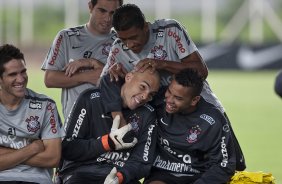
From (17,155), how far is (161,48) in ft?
5.05

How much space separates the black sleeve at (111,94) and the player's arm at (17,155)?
683mm

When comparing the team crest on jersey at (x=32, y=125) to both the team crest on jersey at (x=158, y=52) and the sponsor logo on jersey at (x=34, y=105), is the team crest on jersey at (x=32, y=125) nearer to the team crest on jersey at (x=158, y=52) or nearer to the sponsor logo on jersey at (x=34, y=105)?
the sponsor logo on jersey at (x=34, y=105)

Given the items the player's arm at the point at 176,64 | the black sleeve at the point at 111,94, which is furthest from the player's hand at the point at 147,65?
the black sleeve at the point at 111,94

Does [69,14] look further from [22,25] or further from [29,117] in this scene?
[29,117]

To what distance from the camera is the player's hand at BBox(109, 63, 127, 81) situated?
285 inches

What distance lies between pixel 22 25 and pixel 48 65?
26.7m

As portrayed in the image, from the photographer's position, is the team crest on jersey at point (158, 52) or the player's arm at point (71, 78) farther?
the player's arm at point (71, 78)

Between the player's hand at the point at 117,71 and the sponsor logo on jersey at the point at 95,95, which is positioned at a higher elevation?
the player's hand at the point at 117,71

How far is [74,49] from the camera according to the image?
825 cm

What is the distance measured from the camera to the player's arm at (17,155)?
670cm

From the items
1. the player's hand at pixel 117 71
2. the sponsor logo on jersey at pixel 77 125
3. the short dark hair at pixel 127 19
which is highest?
the short dark hair at pixel 127 19

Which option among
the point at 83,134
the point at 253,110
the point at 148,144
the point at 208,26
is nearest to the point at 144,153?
the point at 148,144

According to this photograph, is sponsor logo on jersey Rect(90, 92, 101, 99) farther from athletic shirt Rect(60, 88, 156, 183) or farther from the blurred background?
the blurred background

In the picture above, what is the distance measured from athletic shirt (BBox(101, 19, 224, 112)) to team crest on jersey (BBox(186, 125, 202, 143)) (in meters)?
0.43
